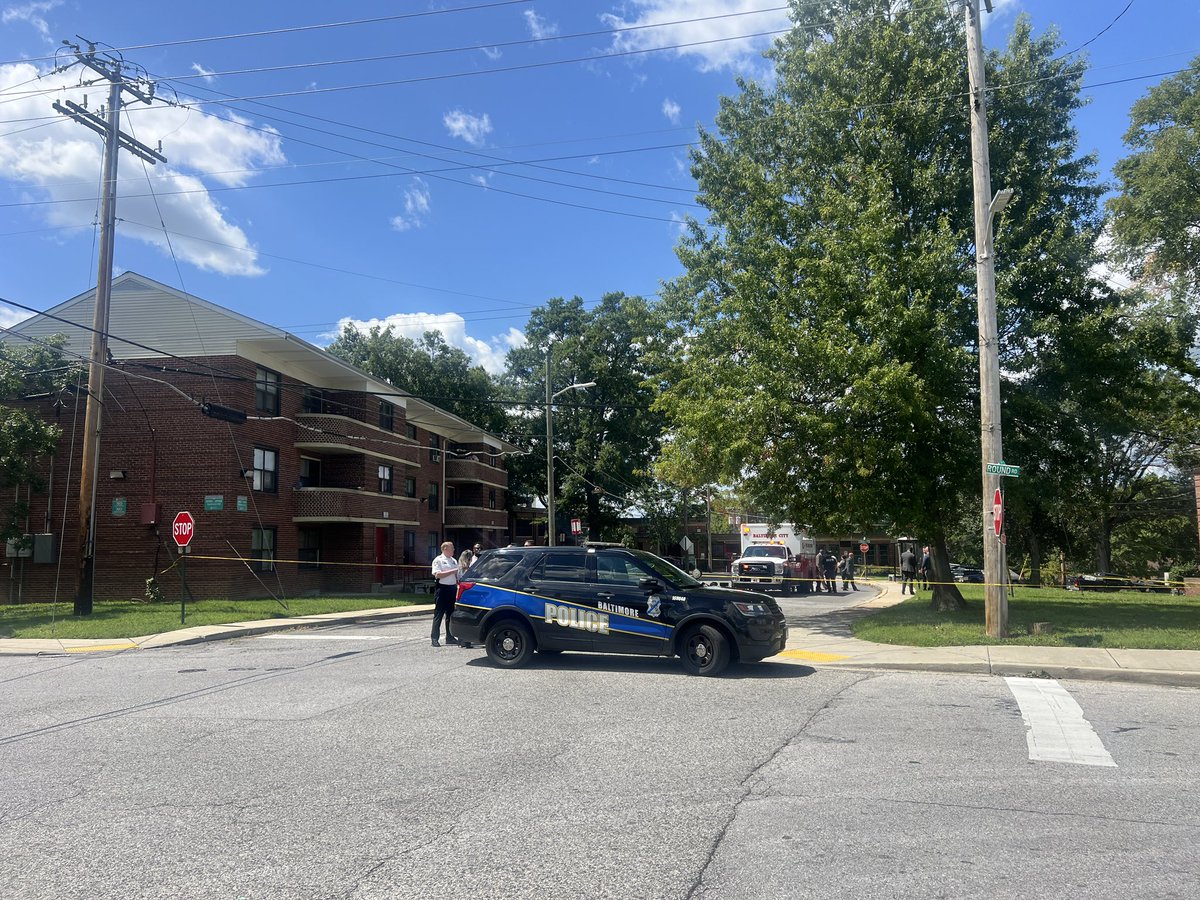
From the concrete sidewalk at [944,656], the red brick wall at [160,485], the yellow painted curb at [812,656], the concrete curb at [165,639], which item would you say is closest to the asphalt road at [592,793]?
the concrete sidewalk at [944,656]

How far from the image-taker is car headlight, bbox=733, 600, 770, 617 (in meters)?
10.7

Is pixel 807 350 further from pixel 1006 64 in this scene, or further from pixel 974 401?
pixel 1006 64

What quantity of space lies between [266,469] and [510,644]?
803 inches

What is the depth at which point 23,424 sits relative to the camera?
2325 centimetres

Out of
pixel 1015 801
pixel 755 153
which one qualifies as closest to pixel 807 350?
pixel 755 153

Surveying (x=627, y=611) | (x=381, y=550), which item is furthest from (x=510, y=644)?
(x=381, y=550)

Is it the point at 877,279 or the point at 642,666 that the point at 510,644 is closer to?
the point at 642,666

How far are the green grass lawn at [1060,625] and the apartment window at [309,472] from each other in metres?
21.3

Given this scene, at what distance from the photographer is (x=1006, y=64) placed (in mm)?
19656

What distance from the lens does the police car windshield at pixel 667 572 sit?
11164mm

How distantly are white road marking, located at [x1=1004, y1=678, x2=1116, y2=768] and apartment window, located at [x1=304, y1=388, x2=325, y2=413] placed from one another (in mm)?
26694

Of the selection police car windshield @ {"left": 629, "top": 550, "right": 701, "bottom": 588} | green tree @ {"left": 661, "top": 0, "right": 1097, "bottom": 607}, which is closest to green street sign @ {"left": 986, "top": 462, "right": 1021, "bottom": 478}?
green tree @ {"left": 661, "top": 0, "right": 1097, "bottom": 607}

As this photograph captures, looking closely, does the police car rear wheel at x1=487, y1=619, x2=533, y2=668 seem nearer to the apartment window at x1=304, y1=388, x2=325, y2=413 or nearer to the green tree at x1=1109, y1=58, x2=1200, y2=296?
the green tree at x1=1109, y1=58, x2=1200, y2=296

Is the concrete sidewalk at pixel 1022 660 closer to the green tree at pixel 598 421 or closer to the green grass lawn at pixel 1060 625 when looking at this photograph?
the green grass lawn at pixel 1060 625
